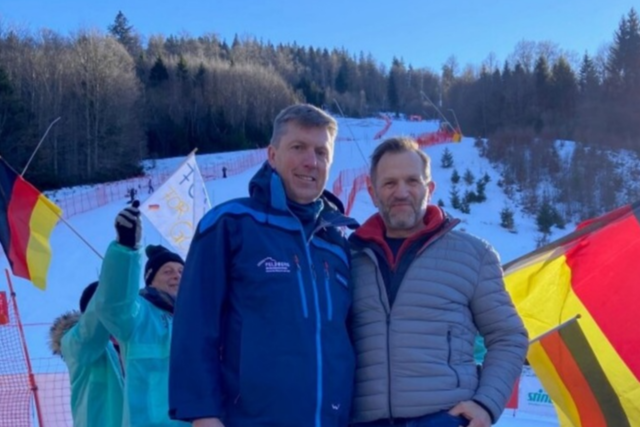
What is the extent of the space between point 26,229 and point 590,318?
201 inches

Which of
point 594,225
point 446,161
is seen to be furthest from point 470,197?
point 594,225

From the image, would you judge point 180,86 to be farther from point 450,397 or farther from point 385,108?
point 450,397

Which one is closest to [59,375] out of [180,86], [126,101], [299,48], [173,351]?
[173,351]

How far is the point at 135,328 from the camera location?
3.15 meters

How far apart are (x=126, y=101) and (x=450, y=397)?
4558 cm

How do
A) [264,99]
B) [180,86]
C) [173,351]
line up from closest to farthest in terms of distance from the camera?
[173,351]
[180,86]
[264,99]

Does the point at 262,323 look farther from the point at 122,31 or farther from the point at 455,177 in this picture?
the point at 122,31

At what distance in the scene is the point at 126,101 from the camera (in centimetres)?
4556

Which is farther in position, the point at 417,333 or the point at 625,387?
the point at 625,387

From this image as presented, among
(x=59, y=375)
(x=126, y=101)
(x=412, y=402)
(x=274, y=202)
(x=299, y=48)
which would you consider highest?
(x=299, y=48)

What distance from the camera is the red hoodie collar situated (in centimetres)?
267

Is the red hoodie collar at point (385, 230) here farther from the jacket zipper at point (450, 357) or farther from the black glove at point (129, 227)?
the black glove at point (129, 227)

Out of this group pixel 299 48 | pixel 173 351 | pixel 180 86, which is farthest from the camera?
pixel 299 48

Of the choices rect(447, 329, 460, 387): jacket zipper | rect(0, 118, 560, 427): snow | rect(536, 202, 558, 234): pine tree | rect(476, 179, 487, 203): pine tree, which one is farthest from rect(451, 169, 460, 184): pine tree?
rect(447, 329, 460, 387): jacket zipper
